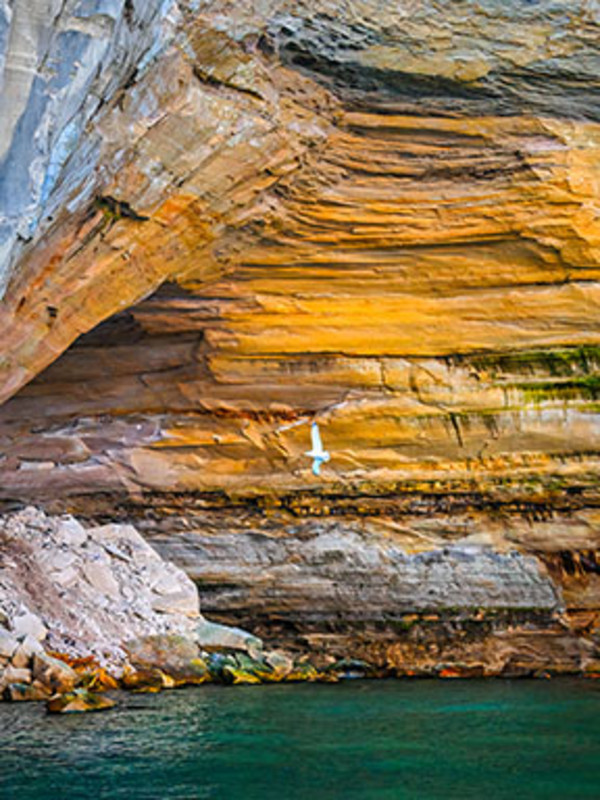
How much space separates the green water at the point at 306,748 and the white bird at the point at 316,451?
327 centimetres

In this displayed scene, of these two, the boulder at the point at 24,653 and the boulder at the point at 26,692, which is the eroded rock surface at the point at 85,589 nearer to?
the boulder at the point at 24,653

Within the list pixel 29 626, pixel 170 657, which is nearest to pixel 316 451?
pixel 170 657

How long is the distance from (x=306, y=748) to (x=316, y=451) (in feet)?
Answer: 19.1

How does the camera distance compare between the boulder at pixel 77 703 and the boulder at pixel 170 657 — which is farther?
the boulder at pixel 170 657

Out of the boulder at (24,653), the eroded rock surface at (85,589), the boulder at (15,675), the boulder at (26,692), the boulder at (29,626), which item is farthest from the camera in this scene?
the eroded rock surface at (85,589)

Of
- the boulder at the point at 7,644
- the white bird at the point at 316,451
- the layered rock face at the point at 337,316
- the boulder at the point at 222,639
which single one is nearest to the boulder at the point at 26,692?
the boulder at the point at 7,644

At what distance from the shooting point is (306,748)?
955 centimetres

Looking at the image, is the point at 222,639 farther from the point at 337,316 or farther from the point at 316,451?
the point at 337,316

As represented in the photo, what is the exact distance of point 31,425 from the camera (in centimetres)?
1631

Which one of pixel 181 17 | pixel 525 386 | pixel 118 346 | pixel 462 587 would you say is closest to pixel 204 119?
pixel 181 17

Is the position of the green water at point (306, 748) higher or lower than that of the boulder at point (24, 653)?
lower

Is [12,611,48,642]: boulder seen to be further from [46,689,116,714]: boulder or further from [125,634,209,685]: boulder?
[46,689,116,714]: boulder

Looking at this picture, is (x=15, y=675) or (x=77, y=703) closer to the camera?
(x=77, y=703)

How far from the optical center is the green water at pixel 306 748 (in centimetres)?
800
